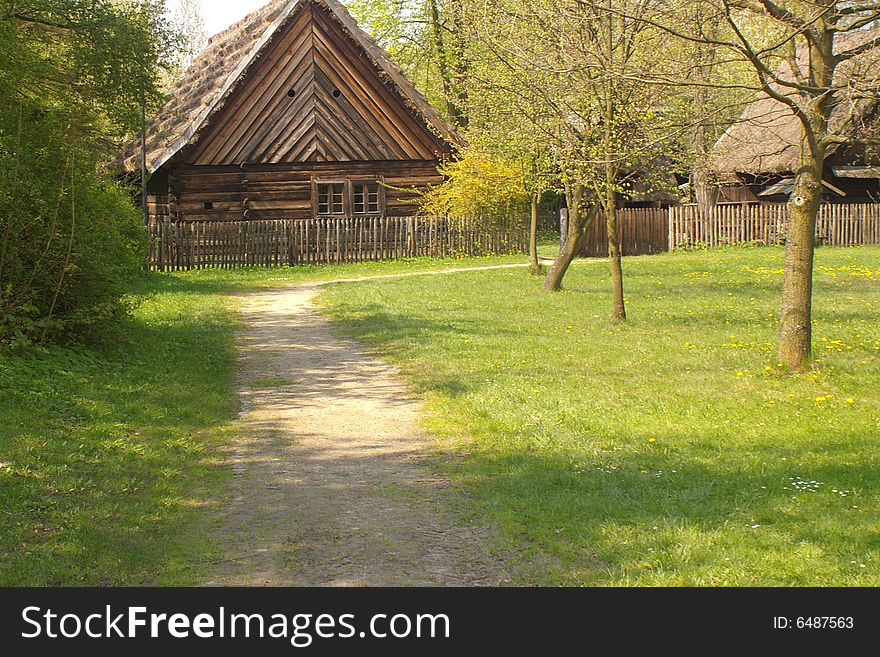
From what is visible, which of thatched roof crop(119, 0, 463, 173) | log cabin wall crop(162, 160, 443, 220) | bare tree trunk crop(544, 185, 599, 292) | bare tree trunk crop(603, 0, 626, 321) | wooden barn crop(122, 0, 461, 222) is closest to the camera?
bare tree trunk crop(603, 0, 626, 321)

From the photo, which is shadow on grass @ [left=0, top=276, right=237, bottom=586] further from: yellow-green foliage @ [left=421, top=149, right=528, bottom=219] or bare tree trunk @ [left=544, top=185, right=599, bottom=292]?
yellow-green foliage @ [left=421, top=149, right=528, bottom=219]

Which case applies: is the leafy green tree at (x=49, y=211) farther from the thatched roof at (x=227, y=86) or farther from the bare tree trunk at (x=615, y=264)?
the thatched roof at (x=227, y=86)

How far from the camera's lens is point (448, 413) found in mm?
10047

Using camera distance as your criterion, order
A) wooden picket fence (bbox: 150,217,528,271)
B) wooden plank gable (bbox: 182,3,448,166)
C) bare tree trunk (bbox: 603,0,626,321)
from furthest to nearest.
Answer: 1. wooden plank gable (bbox: 182,3,448,166)
2. wooden picket fence (bbox: 150,217,528,271)
3. bare tree trunk (bbox: 603,0,626,321)

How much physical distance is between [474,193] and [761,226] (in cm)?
1104

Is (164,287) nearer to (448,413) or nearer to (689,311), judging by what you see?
(689,311)

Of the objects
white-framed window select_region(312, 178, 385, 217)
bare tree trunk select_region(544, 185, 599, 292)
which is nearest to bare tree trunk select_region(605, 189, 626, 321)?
bare tree trunk select_region(544, 185, 599, 292)

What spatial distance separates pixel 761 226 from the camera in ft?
117

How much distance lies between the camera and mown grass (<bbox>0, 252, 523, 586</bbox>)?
6.04 m

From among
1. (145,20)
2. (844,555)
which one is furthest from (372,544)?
(145,20)

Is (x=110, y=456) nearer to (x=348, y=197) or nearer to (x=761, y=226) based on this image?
(x=348, y=197)

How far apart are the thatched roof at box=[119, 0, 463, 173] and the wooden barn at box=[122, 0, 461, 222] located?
5cm

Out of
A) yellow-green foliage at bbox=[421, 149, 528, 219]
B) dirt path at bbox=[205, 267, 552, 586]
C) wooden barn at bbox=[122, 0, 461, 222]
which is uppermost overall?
wooden barn at bbox=[122, 0, 461, 222]

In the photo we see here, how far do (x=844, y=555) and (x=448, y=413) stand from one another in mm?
4858
